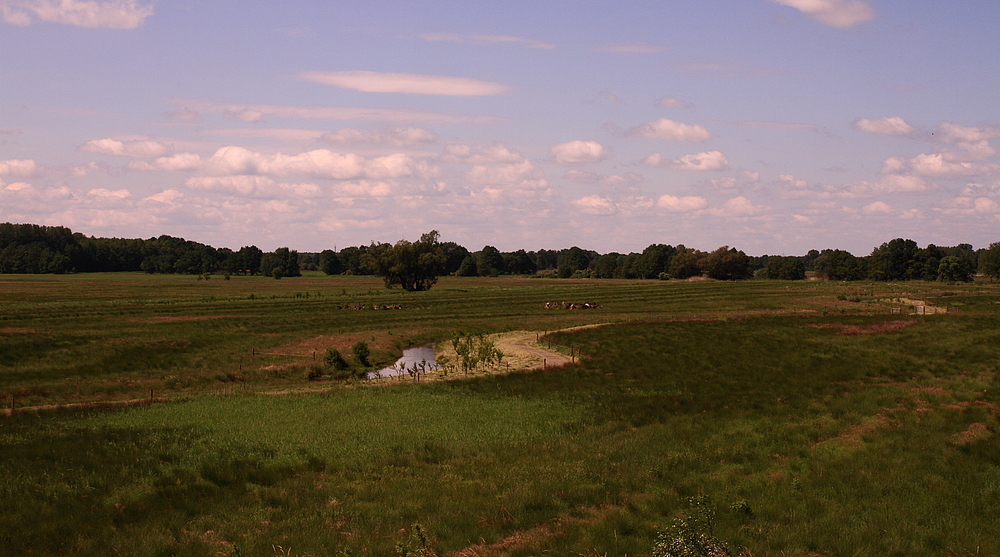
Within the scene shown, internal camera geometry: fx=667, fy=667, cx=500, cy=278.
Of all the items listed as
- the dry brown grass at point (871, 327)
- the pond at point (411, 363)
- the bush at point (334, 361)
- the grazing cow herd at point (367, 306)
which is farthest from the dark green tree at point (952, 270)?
the bush at point (334, 361)

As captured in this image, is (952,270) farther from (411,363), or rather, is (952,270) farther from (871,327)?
(411,363)

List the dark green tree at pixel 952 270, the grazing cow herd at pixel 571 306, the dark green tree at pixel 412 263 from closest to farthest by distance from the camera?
the grazing cow herd at pixel 571 306, the dark green tree at pixel 412 263, the dark green tree at pixel 952 270

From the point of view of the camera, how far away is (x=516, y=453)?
24281 mm

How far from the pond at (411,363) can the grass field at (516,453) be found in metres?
5.82

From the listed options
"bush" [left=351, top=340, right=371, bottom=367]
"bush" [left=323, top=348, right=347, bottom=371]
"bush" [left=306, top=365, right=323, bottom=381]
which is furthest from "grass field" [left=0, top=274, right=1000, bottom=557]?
"bush" [left=351, top=340, right=371, bottom=367]

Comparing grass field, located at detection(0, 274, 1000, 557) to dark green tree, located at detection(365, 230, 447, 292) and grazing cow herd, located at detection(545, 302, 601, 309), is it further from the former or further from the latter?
dark green tree, located at detection(365, 230, 447, 292)

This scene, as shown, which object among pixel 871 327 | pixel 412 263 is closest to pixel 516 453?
pixel 871 327

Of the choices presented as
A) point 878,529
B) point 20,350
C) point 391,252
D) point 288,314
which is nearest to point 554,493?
point 878,529

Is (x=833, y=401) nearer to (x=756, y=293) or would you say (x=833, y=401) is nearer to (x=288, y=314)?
(x=288, y=314)

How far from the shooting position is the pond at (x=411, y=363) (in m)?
49.8

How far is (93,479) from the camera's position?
20.9 metres

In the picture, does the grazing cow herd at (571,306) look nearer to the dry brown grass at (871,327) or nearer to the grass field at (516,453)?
the dry brown grass at (871,327)

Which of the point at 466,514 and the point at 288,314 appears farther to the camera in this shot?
the point at 288,314

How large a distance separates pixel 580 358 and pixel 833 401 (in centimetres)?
2238
